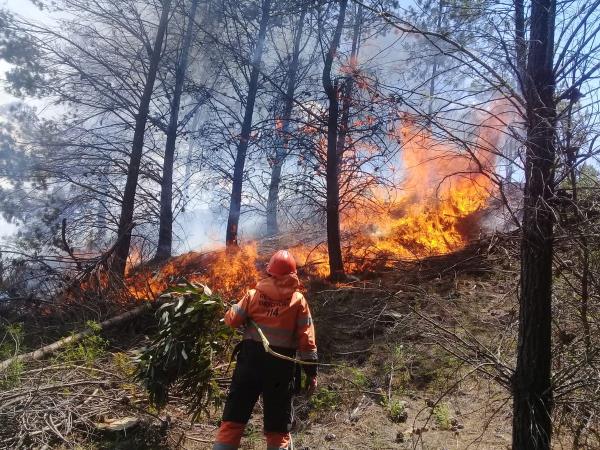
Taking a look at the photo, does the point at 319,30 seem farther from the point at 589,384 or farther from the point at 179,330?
the point at 589,384

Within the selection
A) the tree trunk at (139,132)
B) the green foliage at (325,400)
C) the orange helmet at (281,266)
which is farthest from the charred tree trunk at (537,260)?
the tree trunk at (139,132)

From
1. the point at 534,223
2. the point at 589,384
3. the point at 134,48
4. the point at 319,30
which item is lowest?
the point at 589,384

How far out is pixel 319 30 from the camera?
966 cm

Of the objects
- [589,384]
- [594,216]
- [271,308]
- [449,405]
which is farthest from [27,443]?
[594,216]

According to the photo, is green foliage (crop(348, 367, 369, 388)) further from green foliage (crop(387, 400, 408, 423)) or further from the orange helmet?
the orange helmet

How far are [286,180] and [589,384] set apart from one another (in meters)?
7.99

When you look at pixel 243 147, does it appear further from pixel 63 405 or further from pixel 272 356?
pixel 272 356

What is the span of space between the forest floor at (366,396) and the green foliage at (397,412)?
0.01 meters

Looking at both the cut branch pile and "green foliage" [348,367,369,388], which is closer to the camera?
the cut branch pile

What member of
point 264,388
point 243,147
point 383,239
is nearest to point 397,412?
point 264,388

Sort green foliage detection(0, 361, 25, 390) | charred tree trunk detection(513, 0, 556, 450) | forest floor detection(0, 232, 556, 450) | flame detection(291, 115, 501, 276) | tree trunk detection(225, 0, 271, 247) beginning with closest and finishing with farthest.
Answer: charred tree trunk detection(513, 0, 556, 450), forest floor detection(0, 232, 556, 450), green foliage detection(0, 361, 25, 390), flame detection(291, 115, 501, 276), tree trunk detection(225, 0, 271, 247)

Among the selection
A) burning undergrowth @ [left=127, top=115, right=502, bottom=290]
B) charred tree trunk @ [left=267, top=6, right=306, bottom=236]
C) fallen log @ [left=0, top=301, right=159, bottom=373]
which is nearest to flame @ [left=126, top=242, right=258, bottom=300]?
burning undergrowth @ [left=127, top=115, right=502, bottom=290]

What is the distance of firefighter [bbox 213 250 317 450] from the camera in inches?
173

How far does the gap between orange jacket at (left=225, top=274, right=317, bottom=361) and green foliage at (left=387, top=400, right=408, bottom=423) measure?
1.79 m
